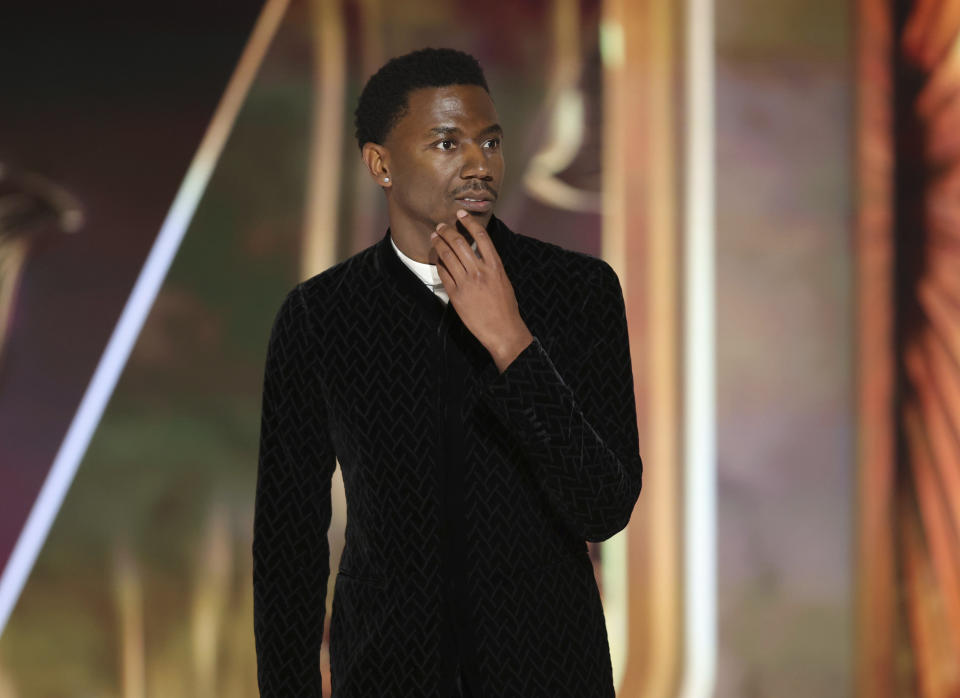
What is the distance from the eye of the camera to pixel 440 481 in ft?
3.50

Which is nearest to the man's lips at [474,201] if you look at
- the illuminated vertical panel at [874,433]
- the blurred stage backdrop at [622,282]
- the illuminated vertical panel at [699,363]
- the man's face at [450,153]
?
the man's face at [450,153]

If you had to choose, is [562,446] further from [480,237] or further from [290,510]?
[290,510]

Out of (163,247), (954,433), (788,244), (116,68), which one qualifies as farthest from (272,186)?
(954,433)

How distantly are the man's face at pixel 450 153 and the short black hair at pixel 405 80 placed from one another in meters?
0.01

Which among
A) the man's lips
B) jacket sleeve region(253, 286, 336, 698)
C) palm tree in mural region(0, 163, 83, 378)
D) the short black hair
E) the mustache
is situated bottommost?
jacket sleeve region(253, 286, 336, 698)

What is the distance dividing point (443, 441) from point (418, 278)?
0.19m

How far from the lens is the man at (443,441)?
3.30ft

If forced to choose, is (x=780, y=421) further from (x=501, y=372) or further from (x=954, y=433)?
(x=501, y=372)

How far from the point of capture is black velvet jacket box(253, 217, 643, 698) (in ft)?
3.40

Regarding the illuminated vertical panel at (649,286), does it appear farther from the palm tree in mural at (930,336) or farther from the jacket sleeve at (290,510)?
the jacket sleeve at (290,510)

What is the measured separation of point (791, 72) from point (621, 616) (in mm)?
1307

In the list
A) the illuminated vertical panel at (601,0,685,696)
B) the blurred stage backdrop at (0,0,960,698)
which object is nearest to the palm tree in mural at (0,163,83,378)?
the blurred stage backdrop at (0,0,960,698)

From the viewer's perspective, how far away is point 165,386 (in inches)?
89.0

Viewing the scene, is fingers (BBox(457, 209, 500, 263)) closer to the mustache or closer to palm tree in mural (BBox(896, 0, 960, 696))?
the mustache
